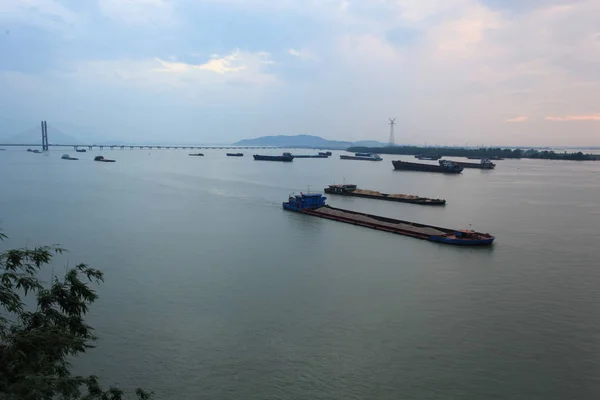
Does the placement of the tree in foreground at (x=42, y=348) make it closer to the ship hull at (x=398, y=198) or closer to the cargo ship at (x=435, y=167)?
the ship hull at (x=398, y=198)

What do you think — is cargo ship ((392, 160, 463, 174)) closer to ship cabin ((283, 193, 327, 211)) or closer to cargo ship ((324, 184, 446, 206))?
cargo ship ((324, 184, 446, 206))

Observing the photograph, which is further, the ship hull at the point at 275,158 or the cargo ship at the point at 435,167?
the ship hull at the point at 275,158

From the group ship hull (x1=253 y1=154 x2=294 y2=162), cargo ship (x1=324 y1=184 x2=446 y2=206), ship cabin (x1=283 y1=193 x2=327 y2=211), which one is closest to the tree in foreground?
ship cabin (x1=283 y1=193 x2=327 y2=211)

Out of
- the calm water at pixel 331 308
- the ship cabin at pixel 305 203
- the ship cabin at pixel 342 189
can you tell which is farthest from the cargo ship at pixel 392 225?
the ship cabin at pixel 342 189

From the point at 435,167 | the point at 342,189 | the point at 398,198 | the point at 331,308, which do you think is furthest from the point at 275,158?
the point at 331,308

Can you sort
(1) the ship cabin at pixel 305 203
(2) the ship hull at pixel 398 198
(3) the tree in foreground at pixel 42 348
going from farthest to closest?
(2) the ship hull at pixel 398 198 < (1) the ship cabin at pixel 305 203 < (3) the tree in foreground at pixel 42 348

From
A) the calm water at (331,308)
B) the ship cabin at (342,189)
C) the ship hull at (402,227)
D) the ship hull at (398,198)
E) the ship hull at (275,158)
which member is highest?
the ship hull at (275,158)
